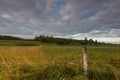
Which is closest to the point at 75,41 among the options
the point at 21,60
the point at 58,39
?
the point at 58,39

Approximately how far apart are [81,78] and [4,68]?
10.7 feet

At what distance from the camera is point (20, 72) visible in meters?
8.00

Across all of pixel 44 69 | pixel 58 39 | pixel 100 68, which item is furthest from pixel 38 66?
pixel 58 39

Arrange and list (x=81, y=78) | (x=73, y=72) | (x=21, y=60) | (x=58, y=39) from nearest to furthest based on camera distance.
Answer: (x=81, y=78)
(x=73, y=72)
(x=21, y=60)
(x=58, y=39)

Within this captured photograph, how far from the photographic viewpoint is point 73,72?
7594 mm

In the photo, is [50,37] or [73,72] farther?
[50,37]

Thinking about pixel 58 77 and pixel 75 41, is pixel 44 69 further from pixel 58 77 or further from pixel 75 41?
pixel 75 41

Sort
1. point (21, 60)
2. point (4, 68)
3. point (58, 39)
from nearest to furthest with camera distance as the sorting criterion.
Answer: point (4, 68) < point (21, 60) < point (58, 39)

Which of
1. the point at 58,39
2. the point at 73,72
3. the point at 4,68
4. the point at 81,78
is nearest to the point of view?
→ the point at 81,78

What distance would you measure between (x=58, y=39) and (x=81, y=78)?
339 feet

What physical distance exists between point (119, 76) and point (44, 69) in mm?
2815

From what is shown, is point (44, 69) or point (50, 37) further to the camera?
point (50, 37)

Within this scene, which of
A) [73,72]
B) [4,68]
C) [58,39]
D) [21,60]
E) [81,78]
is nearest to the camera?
[81,78]

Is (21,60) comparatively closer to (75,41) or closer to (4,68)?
(4,68)
